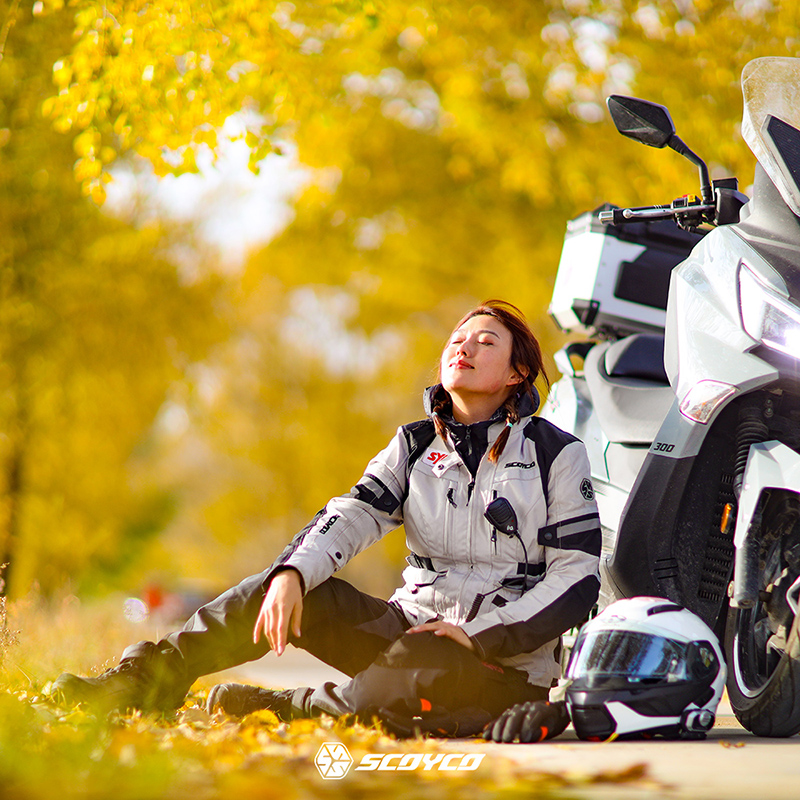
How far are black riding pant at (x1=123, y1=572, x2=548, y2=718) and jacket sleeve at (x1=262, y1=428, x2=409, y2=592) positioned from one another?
7 cm

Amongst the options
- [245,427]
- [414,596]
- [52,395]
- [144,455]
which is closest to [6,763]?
[414,596]

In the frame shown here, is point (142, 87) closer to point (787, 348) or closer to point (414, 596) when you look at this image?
point (414, 596)

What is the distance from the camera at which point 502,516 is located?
8.68 feet

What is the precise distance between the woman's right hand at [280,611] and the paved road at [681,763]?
51cm

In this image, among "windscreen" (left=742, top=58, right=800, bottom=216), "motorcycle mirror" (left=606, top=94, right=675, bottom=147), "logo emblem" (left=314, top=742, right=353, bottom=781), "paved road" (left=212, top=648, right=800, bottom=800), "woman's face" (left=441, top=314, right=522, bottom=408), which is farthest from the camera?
"woman's face" (left=441, top=314, right=522, bottom=408)

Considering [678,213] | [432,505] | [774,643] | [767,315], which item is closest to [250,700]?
[432,505]

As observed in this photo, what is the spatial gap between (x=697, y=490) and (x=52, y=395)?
7133mm

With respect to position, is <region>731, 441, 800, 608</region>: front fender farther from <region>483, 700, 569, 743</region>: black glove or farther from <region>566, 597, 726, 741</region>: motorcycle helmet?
<region>483, 700, 569, 743</region>: black glove

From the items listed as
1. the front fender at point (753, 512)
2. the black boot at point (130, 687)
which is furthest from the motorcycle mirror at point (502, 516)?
the black boot at point (130, 687)

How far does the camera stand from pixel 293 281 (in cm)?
1339

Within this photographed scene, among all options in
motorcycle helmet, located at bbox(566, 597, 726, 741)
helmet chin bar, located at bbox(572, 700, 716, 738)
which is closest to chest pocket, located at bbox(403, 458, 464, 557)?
motorcycle helmet, located at bbox(566, 597, 726, 741)

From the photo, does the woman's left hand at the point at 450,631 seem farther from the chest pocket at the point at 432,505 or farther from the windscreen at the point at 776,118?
the windscreen at the point at 776,118

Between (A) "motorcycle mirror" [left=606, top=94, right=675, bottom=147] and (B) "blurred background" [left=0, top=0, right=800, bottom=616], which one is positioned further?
(B) "blurred background" [left=0, top=0, right=800, bottom=616]

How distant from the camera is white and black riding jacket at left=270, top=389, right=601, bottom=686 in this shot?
2.57 m
